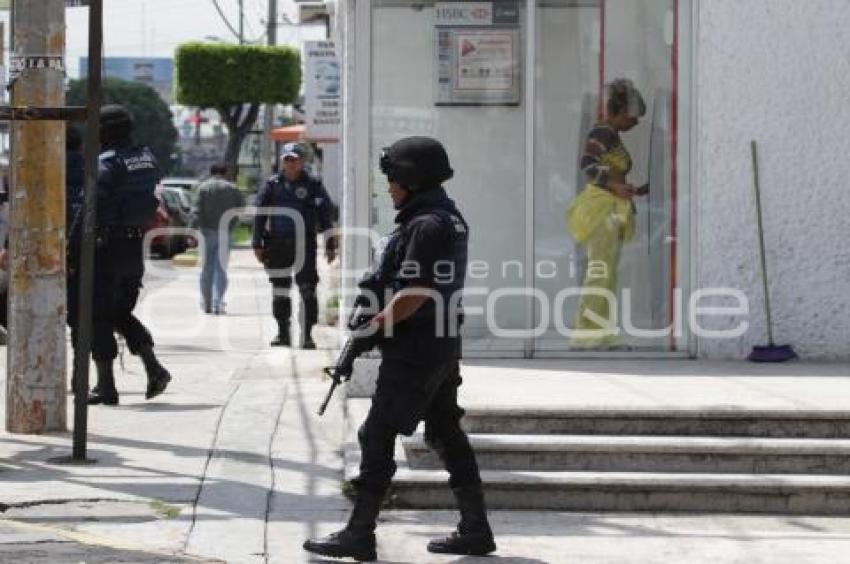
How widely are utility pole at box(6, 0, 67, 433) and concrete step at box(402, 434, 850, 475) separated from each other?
2338 mm

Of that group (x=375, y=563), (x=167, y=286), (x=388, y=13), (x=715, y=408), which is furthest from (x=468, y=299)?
(x=167, y=286)

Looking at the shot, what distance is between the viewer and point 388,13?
38.1 feet

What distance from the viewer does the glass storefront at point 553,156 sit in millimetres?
11734

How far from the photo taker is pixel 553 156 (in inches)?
465

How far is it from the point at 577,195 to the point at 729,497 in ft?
11.6

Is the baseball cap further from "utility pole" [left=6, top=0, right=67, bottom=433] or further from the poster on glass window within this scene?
"utility pole" [left=6, top=0, right=67, bottom=433]

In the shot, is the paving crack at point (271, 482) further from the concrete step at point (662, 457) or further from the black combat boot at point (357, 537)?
the concrete step at point (662, 457)

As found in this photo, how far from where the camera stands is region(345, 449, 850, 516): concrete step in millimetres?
8664

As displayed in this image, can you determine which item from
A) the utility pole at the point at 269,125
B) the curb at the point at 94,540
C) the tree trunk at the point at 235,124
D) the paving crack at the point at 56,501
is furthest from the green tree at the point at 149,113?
the curb at the point at 94,540

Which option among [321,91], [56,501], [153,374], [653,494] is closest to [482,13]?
[153,374]

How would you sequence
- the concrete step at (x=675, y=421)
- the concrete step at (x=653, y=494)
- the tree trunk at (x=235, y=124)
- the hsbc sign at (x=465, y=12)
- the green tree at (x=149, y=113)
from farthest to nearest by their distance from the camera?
the green tree at (x=149, y=113) → the tree trunk at (x=235, y=124) → the hsbc sign at (x=465, y=12) → the concrete step at (x=675, y=421) → the concrete step at (x=653, y=494)

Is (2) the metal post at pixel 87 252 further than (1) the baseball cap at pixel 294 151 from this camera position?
No

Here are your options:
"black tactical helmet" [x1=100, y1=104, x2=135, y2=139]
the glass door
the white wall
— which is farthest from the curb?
the white wall

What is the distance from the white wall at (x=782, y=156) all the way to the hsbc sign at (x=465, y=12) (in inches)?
54.9
